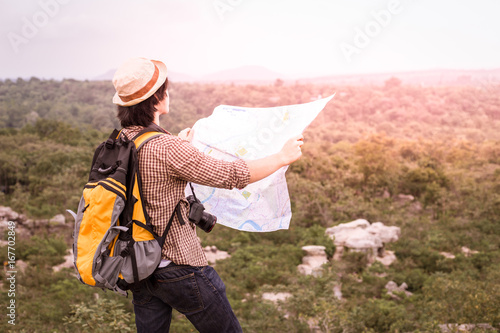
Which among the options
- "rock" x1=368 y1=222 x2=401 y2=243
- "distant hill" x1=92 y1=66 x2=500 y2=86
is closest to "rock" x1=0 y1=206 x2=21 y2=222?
"rock" x1=368 y1=222 x2=401 y2=243

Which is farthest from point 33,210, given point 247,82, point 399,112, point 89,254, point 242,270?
point 247,82

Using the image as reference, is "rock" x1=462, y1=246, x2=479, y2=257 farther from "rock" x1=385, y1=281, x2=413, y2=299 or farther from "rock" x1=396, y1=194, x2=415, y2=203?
"rock" x1=396, y1=194, x2=415, y2=203

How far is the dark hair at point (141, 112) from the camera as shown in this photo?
1.39m

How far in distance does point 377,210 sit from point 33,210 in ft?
21.0

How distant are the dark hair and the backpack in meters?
0.05

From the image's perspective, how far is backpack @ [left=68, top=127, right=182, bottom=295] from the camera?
4.22 ft

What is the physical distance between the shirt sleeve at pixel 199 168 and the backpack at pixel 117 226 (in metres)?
0.09

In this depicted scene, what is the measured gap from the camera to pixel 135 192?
4.36 ft

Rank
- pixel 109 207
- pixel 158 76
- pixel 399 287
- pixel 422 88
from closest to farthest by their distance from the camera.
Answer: pixel 109 207, pixel 158 76, pixel 399 287, pixel 422 88

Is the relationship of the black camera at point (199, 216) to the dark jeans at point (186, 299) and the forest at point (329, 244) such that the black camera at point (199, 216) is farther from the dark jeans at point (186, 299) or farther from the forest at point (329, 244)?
the forest at point (329, 244)

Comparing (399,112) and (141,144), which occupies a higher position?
(141,144)

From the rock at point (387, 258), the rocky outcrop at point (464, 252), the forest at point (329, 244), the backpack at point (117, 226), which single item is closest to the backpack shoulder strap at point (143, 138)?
the backpack at point (117, 226)

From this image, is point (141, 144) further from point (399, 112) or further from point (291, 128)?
point (399, 112)

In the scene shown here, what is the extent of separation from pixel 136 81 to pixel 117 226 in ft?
1.50
